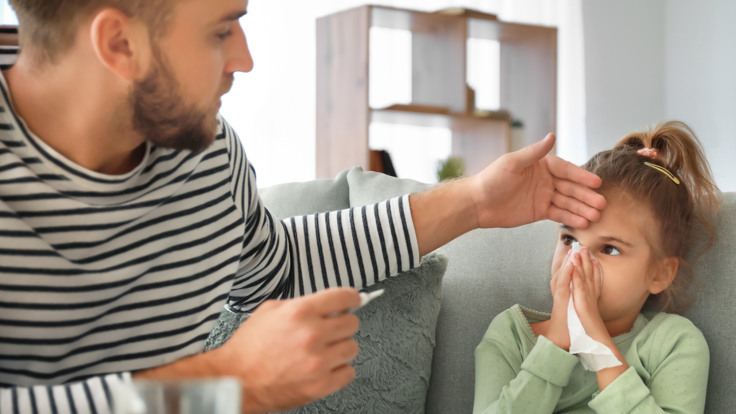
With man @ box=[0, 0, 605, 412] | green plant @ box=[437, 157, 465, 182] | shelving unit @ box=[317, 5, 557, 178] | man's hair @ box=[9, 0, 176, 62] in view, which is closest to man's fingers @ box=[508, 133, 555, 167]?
man @ box=[0, 0, 605, 412]

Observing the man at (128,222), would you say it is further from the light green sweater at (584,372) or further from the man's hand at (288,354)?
the light green sweater at (584,372)

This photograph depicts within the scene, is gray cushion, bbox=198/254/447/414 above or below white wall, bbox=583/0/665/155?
below

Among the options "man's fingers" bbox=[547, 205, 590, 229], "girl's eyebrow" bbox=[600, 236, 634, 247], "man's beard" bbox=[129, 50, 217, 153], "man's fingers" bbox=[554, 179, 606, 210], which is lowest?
"girl's eyebrow" bbox=[600, 236, 634, 247]

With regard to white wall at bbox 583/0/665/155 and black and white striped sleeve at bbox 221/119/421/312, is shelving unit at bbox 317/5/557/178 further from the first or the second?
black and white striped sleeve at bbox 221/119/421/312

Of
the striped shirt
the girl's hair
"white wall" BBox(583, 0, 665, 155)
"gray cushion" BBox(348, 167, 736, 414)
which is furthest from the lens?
"white wall" BBox(583, 0, 665, 155)

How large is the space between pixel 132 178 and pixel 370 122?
2833mm

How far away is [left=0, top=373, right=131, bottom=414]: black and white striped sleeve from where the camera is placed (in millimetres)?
831

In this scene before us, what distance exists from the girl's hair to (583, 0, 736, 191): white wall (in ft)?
12.2

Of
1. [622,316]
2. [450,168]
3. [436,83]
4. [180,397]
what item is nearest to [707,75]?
[436,83]

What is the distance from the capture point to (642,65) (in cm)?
512

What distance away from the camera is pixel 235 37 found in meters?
1.13

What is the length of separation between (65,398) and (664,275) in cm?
98

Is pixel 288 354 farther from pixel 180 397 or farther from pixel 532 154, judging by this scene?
pixel 532 154

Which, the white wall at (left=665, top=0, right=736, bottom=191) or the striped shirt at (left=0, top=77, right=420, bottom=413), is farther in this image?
the white wall at (left=665, top=0, right=736, bottom=191)
